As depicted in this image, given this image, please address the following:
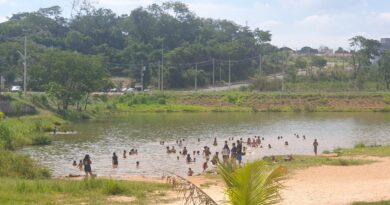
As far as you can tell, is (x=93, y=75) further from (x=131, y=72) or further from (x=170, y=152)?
(x=131, y=72)

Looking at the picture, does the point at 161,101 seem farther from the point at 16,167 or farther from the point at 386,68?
the point at 16,167

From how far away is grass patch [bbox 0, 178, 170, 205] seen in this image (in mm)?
18883

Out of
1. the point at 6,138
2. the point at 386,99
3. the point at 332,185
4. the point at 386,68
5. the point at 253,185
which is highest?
the point at 386,68

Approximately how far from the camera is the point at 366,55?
12925 centimetres

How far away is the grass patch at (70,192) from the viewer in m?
18.9

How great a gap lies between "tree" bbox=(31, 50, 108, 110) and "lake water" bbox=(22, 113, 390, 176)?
5.35 meters

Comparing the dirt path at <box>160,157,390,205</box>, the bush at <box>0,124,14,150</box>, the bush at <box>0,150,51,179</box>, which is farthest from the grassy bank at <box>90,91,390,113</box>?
the dirt path at <box>160,157,390,205</box>

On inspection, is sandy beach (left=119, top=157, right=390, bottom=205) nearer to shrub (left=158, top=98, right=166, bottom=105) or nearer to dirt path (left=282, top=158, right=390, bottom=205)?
dirt path (left=282, top=158, right=390, bottom=205)

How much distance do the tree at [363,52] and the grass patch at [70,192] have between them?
364ft

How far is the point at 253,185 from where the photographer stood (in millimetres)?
8297

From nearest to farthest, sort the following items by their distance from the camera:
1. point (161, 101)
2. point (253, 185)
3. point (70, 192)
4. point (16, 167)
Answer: point (253, 185)
point (70, 192)
point (16, 167)
point (161, 101)

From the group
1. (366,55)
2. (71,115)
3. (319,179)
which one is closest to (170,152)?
(319,179)

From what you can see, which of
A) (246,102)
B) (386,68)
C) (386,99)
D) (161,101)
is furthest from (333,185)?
(386,68)

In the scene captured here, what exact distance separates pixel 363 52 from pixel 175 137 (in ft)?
285
